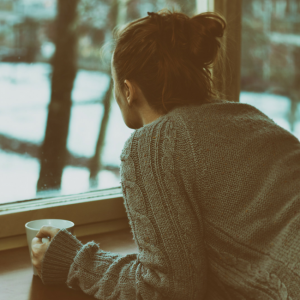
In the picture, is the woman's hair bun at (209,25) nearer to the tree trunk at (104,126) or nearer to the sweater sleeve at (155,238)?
the sweater sleeve at (155,238)

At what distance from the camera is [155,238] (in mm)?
689

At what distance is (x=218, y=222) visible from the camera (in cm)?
71

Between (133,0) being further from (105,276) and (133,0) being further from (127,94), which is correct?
(105,276)

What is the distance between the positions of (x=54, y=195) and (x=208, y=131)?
2.07 feet

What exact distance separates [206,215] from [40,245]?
343mm

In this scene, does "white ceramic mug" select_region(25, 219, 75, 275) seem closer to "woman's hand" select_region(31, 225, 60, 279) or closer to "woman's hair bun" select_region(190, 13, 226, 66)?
"woman's hand" select_region(31, 225, 60, 279)

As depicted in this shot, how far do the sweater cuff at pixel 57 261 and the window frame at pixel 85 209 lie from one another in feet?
0.95

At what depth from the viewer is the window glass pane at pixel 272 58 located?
1.54 metres

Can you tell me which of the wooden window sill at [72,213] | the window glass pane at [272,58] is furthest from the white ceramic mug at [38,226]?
the window glass pane at [272,58]

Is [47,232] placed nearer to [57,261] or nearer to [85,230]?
[57,261]

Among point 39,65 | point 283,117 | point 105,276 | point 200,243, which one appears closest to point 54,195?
point 39,65

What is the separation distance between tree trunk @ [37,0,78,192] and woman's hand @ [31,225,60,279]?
375mm

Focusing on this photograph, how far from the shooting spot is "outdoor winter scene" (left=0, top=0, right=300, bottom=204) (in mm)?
1108

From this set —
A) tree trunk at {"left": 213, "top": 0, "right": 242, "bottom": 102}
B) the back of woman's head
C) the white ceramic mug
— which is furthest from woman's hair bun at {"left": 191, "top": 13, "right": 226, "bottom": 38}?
the white ceramic mug
